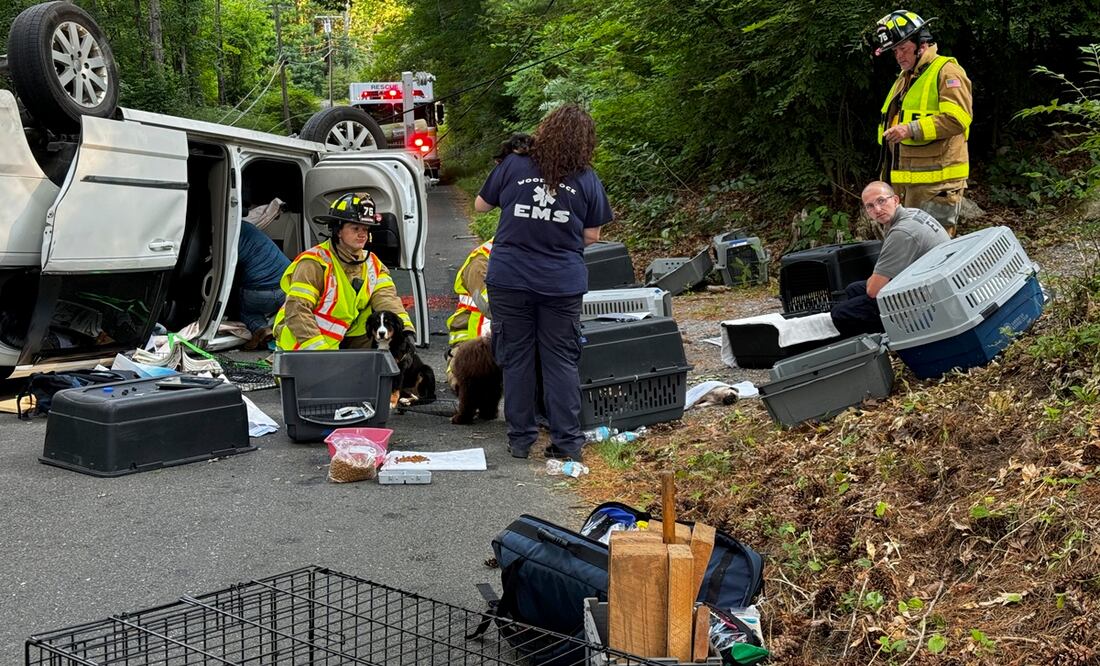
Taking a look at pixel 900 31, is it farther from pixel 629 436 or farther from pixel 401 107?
pixel 401 107

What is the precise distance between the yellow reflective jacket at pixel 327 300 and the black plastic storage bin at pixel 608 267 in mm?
2957

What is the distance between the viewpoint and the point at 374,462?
21.7 ft

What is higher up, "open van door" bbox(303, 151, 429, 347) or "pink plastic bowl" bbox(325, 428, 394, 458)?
"open van door" bbox(303, 151, 429, 347)

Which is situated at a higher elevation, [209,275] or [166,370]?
[209,275]

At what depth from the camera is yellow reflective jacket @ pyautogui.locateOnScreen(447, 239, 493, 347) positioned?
26.6ft

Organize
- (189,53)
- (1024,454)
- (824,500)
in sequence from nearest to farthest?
(1024,454) < (824,500) < (189,53)

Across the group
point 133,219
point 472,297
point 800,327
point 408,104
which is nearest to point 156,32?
point 408,104

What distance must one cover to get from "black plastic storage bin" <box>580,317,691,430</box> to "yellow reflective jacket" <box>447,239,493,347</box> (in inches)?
35.1

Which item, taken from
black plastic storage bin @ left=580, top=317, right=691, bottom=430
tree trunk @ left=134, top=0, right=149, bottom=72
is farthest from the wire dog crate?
tree trunk @ left=134, top=0, right=149, bottom=72

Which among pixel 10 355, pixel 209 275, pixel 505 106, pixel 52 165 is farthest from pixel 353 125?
pixel 505 106

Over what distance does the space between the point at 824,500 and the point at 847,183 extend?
31.0ft

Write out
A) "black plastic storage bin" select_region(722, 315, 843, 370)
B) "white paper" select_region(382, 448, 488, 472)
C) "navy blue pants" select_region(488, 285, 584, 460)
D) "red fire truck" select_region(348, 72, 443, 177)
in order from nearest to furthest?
1. "white paper" select_region(382, 448, 488, 472)
2. "navy blue pants" select_region(488, 285, 584, 460)
3. "black plastic storage bin" select_region(722, 315, 843, 370)
4. "red fire truck" select_region(348, 72, 443, 177)

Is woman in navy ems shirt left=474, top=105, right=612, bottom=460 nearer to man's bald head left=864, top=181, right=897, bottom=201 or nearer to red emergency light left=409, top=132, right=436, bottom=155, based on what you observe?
man's bald head left=864, top=181, right=897, bottom=201

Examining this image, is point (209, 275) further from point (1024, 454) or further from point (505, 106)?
point (505, 106)
